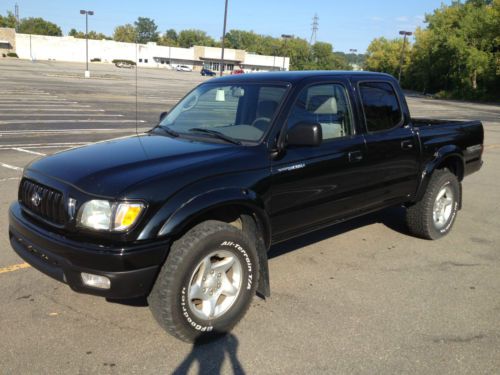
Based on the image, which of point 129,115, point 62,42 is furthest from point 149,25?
point 129,115

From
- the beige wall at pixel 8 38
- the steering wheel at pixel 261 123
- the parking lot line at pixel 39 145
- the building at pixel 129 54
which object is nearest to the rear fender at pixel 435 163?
the steering wheel at pixel 261 123

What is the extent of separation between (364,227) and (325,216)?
1.95m

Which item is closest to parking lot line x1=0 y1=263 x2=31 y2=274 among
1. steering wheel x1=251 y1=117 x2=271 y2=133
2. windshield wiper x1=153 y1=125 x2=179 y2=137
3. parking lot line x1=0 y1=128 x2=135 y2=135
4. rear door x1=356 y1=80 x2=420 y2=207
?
windshield wiper x1=153 y1=125 x2=179 y2=137

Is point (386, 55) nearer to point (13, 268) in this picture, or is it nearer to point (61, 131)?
point (61, 131)

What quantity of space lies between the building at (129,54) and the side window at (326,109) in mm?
94814

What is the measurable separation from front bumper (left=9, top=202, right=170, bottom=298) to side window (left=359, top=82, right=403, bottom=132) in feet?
8.28

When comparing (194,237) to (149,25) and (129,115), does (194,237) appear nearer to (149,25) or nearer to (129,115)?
(129,115)

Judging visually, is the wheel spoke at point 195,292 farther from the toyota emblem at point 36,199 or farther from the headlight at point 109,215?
the toyota emblem at point 36,199

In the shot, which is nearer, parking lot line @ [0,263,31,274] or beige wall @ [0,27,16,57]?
parking lot line @ [0,263,31,274]

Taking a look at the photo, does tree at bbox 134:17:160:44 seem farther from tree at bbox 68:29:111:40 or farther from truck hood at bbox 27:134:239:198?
truck hood at bbox 27:134:239:198

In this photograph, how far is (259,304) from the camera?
3830mm

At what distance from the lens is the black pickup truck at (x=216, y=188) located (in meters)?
2.91

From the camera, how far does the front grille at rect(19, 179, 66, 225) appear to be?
3057 millimetres

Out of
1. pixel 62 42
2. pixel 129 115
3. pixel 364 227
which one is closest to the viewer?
pixel 364 227
